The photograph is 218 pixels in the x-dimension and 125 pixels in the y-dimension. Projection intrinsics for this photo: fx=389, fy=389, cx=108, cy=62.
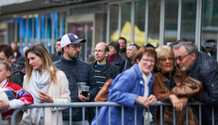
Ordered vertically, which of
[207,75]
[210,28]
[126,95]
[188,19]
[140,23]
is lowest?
[126,95]

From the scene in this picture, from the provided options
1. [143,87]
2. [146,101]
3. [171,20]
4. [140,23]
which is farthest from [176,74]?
[140,23]

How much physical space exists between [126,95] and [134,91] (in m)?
0.15

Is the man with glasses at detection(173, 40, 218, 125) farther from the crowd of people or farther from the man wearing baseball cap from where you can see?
the man wearing baseball cap

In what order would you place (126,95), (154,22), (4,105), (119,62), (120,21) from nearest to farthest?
(4,105), (126,95), (119,62), (154,22), (120,21)

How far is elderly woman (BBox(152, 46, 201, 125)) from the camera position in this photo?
4594 mm

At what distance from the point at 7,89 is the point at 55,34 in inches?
618

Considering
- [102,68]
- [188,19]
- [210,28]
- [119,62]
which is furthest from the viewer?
[188,19]

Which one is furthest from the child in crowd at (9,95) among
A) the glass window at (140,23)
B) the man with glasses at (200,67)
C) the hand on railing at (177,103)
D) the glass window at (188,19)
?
the glass window at (140,23)

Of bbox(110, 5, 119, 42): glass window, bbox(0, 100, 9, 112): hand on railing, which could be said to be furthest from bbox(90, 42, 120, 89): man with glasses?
bbox(110, 5, 119, 42): glass window

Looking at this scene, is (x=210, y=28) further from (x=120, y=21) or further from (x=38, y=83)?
(x=38, y=83)

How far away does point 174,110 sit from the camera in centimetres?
464

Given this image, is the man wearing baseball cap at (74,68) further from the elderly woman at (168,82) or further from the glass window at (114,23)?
the glass window at (114,23)

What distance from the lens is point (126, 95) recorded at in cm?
440

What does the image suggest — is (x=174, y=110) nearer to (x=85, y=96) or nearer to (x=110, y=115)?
(x=110, y=115)
